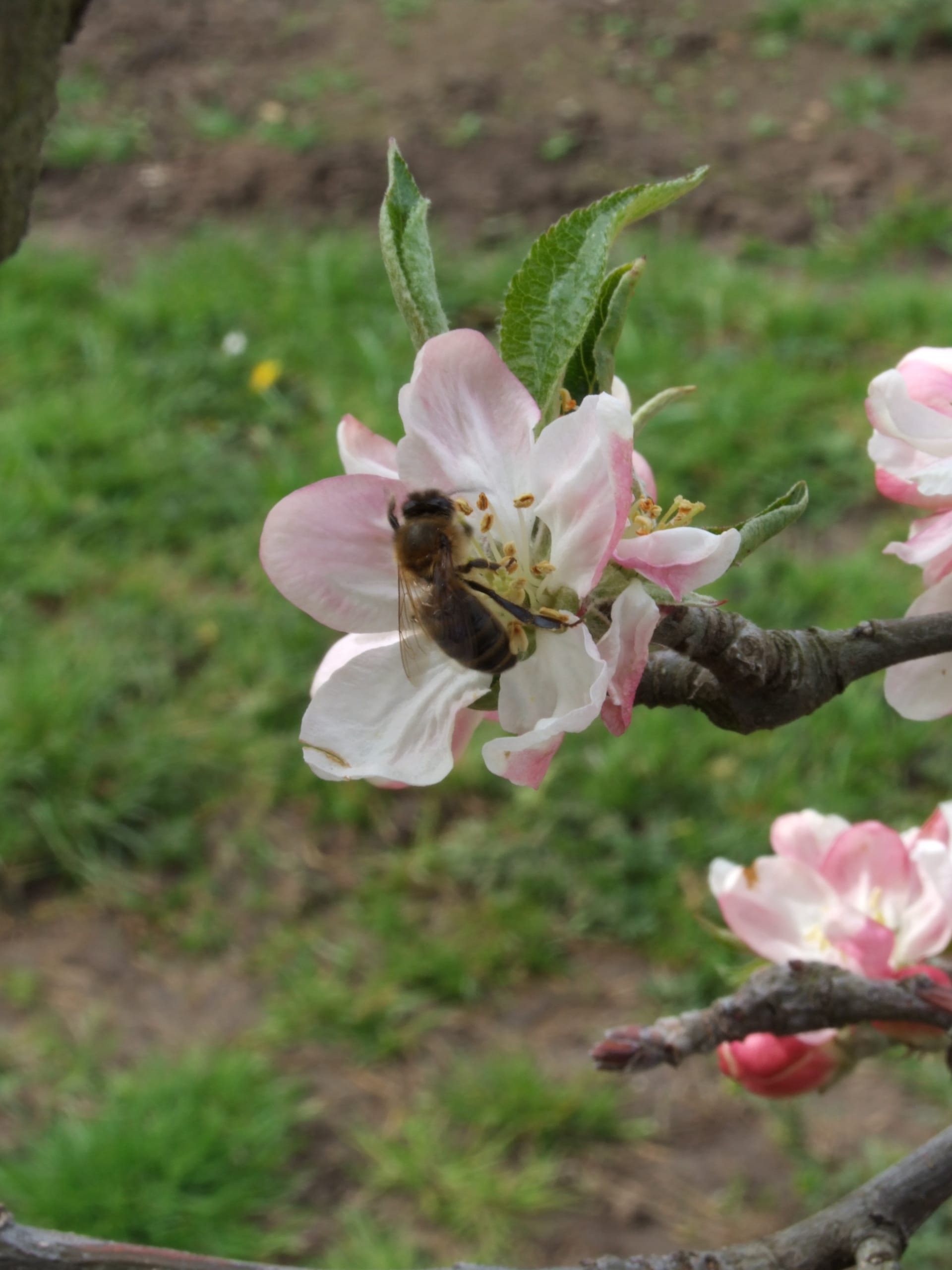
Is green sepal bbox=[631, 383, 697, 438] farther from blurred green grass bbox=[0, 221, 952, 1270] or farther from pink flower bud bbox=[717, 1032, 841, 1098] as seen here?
blurred green grass bbox=[0, 221, 952, 1270]

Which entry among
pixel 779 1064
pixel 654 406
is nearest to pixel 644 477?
pixel 654 406

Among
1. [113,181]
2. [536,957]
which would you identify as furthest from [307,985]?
[113,181]

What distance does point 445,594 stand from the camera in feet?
2.73

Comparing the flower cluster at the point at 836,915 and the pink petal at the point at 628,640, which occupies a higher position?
the pink petal at the point at 628,640

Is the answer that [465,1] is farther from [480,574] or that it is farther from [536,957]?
[480,574]

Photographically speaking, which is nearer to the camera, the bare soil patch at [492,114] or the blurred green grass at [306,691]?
the blurred green grass at [306,691]

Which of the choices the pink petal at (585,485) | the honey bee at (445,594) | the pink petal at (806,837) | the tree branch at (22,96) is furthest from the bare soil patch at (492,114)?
the pink petal at (585,485)

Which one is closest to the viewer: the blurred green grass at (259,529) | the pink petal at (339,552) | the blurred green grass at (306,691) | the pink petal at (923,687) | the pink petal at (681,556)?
the pink petal at (681,556)

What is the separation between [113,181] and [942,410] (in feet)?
Answer: 16.7

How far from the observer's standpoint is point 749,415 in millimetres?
3877

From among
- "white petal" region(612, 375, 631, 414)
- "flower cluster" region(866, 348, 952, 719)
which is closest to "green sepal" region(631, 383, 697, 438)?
"white petal" region(612, 375, 631, 414)

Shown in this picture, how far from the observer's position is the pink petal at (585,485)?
2.19 ft

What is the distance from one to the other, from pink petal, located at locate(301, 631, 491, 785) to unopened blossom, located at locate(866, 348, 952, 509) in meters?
0.28

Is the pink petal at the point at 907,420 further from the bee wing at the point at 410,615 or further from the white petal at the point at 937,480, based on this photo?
the bee wing at the point at 410,615
